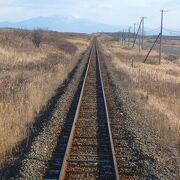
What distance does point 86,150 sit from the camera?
10.8 metres

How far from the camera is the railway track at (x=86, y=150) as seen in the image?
29.6 ft

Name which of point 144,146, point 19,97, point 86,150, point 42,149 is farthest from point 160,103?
point 42,149

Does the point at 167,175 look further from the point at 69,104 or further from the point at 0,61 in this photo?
the point at 0,61

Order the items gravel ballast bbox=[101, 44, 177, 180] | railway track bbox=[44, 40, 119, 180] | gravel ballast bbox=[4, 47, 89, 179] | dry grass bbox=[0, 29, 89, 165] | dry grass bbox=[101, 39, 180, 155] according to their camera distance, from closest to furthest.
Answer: gravel ballast bbox=[4, 47, 89, 179] < railway track bbox=[44, 40, 119, 180] < gravel ballast bbox=[101, 44, 177, 180] < dry grass bbox=[0, 29, 89, 165] < dry grass bbox=[101, 39, 180, 155]

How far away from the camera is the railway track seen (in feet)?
29.6

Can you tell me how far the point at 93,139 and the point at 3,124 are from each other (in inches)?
99.7

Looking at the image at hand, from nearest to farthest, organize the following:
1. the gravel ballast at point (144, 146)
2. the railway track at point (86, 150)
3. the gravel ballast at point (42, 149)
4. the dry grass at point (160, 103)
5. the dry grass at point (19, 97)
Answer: the gravel ballast at point (42, 149) < the railway track at point (86, 150) < the gravel ballast at point (144, 146) < the dry grass at point (19, 97) < the dry grass at point (160, 103)

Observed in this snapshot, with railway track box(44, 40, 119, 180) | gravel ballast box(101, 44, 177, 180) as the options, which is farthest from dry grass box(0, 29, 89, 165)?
gravel ballast box(101, 44, 177, 180)

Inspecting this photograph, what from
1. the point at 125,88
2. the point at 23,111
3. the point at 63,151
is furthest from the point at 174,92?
the point at 63,151

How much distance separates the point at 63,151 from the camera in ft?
34.8

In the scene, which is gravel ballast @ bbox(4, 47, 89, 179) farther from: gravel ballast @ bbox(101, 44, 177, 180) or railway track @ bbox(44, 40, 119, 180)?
gravel ballast @ bbox(101, 44, 177, 180)

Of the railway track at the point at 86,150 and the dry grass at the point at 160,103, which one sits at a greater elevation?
the railway track at the point at 86,150

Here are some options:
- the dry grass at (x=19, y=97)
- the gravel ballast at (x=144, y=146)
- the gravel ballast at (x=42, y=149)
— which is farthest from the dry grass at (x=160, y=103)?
the dry grass at (x=19, y=97)

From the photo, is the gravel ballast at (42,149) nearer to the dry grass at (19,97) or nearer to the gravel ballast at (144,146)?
the dry grass at (19,97)
